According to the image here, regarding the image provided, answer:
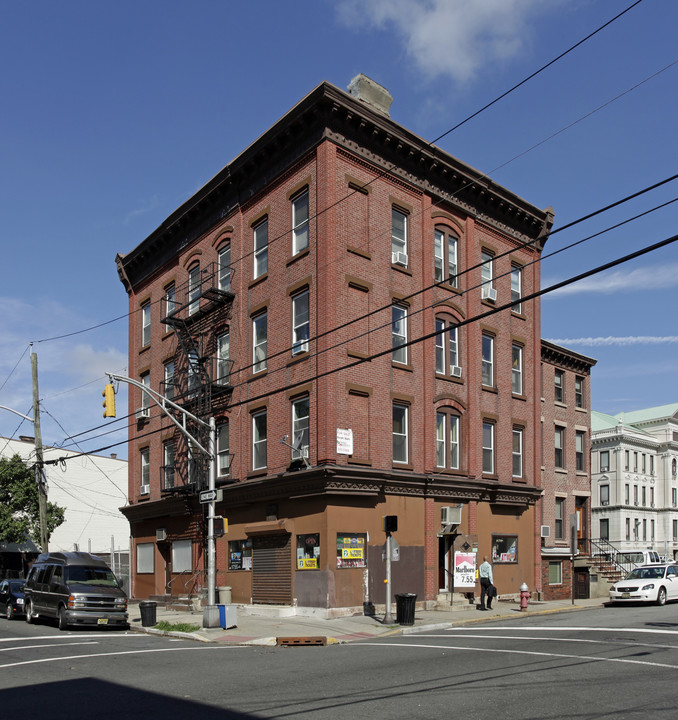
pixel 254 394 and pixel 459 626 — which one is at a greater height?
pixel 254 394

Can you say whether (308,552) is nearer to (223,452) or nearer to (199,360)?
(223,452)

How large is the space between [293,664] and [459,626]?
31.2ft

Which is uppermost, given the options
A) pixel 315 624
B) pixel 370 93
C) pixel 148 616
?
pixel 370 93

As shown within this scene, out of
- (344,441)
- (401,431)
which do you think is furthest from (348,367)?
(401,431)

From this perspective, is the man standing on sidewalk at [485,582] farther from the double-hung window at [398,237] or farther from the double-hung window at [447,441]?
the double-hung window at [398,237]

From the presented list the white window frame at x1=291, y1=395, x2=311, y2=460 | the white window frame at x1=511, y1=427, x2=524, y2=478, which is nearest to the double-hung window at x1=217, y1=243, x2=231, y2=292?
the white window frame at x1=291, y1=395, x2=311, y2=460

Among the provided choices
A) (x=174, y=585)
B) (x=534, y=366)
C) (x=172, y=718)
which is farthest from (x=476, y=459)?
(x=172, y=718)

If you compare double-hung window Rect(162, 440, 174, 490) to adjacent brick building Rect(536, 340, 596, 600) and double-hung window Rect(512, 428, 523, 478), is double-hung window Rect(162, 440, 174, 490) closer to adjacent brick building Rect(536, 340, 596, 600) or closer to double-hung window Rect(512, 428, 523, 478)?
double-hung window Rect(512, 428, 523, 478)

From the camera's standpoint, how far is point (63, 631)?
22922 mm

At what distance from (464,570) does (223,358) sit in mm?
12260

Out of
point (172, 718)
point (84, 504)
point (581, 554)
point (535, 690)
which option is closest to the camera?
point (172, 718)

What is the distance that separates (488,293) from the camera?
32.5 m

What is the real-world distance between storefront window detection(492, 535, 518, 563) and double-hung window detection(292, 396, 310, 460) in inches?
376

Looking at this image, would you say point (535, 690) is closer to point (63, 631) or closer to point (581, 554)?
point (63, 631)
